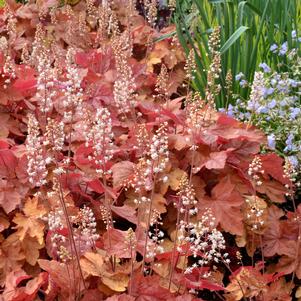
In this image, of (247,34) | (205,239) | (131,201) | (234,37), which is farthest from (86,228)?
(247,34)

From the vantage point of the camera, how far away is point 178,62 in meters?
4.34

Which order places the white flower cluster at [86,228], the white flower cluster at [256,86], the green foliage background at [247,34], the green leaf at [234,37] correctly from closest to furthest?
the white flower cluster at [86,228], the white flower cluster at [256,86], the green leaf at [234,37], the green foliage background at [247,34]

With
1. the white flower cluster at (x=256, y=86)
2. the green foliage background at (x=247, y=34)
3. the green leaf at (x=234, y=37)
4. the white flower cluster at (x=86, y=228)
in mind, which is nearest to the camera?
the white flower cluster at (x=86, y=228)

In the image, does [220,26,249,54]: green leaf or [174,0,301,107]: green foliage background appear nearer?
[220,26,249,54]: green leaf

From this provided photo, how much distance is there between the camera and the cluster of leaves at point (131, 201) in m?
2.31

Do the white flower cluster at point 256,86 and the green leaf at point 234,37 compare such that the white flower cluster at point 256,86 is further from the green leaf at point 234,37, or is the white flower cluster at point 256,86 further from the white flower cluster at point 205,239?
the green leaf at point 234,37

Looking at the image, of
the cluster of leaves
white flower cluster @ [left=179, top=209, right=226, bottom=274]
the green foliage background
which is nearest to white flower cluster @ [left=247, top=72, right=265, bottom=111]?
the cluster of leaves

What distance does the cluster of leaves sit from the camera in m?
2.31

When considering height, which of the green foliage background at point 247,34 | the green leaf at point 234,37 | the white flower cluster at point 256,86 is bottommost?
the green foliage background at point 247,34

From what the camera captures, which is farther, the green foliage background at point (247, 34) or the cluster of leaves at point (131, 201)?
the green foliage background at point (247, 34)

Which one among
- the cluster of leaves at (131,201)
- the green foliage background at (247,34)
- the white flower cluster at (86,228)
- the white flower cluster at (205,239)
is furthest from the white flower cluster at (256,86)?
the green foliage background at (247,34)

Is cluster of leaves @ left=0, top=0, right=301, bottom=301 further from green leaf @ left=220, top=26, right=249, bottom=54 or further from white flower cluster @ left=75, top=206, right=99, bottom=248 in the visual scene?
green leaf @ left=220, top=26, right=249, bottom=54

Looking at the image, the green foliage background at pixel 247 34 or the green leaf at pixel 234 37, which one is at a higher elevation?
the green leaf at pixel 234 37

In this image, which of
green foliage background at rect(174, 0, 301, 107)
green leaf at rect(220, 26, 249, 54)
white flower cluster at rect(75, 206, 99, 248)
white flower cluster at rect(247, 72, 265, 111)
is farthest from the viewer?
green foliage background at rect(174, 0, 301, 107)
